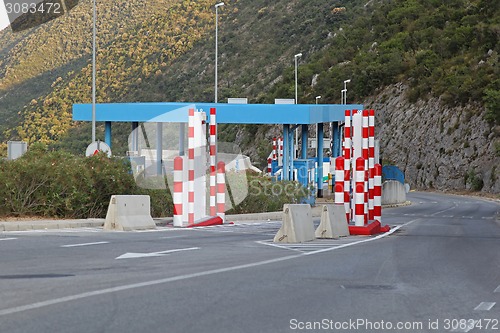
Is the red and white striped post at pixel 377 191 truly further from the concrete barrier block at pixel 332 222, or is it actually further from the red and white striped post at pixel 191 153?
the red and white striped post at pixel 191 153

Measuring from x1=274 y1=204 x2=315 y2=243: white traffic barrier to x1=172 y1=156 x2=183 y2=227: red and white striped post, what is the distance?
4789 millimetres

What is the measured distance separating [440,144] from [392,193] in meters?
33.2

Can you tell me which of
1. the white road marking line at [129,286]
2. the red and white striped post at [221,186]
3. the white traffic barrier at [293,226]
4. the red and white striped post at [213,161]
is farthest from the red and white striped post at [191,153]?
the white road marking line at [129,286]

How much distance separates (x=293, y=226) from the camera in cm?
1834

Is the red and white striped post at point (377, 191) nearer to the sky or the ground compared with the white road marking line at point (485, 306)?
nearer to the sky

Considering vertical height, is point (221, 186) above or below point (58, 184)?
below

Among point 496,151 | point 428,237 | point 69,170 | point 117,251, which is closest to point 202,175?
point 69,170

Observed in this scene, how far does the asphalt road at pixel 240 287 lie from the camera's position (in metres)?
8.18

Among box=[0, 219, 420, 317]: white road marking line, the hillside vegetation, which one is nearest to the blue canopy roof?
box=[0, 219, 420, 317]: white road marking line

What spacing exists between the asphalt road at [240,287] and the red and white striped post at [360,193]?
3837mm

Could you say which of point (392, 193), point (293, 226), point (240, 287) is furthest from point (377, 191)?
point (392, 193)

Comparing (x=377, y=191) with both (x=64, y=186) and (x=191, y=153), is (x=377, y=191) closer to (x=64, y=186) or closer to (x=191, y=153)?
(x=191, y=153)

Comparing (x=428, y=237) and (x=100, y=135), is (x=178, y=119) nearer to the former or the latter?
(x=428, y=237)

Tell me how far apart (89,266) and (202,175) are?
12.0 m
